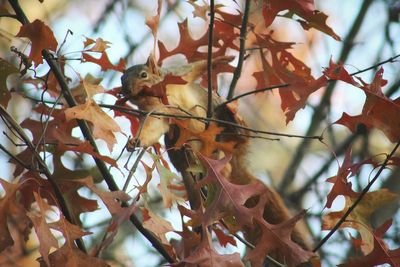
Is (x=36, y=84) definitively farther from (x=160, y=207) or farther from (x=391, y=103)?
(x=160, y=207)

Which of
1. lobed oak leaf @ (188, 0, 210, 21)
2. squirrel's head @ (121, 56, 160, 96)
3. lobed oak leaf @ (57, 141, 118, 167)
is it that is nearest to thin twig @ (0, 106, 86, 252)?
lobed oak leaf @ (57, 141, 118, 167)

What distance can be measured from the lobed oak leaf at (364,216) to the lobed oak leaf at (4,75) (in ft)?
2.64

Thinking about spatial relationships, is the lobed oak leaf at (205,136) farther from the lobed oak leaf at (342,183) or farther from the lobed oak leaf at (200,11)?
the lobed oak leaf at (200,11)

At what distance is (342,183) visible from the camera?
61.5 inches

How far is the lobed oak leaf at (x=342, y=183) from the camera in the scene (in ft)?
5.07

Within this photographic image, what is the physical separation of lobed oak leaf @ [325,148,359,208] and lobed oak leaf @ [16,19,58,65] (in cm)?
68

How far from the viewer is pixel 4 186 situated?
142 cm

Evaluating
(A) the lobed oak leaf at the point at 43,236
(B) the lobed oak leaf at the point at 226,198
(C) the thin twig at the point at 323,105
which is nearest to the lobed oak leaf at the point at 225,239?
(B) the lobed oak leaf at the point at 226,198

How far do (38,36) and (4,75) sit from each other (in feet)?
0.65

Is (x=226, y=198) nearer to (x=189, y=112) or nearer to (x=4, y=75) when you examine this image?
(x=4, y=75)

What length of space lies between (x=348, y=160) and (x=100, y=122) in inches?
21.8

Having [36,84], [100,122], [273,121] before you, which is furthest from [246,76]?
[100,122]

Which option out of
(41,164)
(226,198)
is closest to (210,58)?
(226,198)

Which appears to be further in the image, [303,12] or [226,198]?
[303,12]
